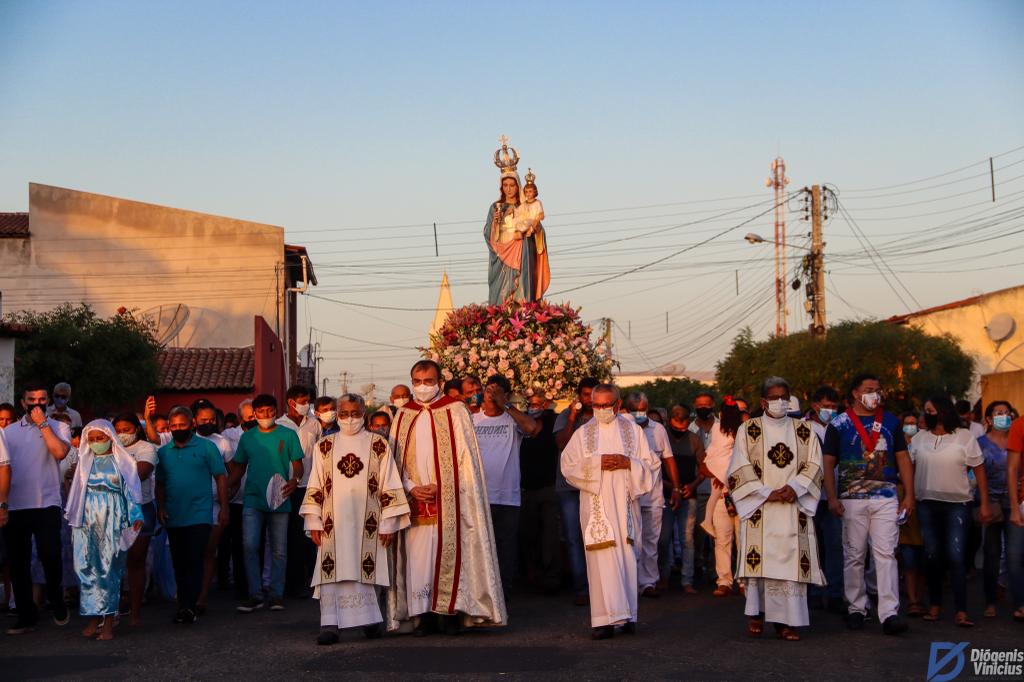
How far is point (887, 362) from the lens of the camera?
43.1 metres

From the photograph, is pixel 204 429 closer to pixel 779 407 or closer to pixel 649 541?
pixel 649 541

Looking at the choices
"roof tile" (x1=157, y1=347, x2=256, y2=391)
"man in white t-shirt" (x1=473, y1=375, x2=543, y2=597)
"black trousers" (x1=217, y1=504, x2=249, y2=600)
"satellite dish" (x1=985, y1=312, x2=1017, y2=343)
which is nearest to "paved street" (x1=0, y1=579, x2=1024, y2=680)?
"man in white t-shirt" (x1=473, y1=375, x2=543, y2=597)

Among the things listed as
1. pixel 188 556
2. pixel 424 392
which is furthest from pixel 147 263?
pixel 424 392

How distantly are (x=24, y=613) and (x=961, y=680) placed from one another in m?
7.44

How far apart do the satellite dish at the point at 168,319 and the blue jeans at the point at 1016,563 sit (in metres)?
34.1

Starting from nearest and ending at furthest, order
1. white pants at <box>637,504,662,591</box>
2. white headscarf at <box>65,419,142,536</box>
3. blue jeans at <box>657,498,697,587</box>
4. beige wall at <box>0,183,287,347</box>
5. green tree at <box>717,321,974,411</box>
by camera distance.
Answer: white headscarf at <box>65,419,142,536</box>
white pants at <box>637,504,662,591</box>
blue jeans at <box>657,498,697,587</box>
beige wall at <box>0,183,287,347</box>
green tree at <box>717,321,974,411</box>

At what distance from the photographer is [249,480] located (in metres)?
12.2

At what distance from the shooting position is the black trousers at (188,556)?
11203 millimetres

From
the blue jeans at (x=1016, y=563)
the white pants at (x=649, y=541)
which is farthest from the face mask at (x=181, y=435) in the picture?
the blue jeans at (x=1016, y=563)

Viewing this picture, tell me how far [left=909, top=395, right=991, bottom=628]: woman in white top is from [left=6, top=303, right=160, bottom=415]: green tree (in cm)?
2449

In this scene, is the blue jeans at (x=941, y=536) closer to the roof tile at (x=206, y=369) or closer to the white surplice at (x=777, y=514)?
the white surplice at (x=777, y=514)

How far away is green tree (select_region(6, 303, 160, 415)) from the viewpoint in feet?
105

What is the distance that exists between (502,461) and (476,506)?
2031mm

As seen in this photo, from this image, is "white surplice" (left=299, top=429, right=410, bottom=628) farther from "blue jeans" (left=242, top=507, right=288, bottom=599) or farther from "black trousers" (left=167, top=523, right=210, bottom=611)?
"blue jeans" (left=242, top=507, right=288, bottom=599)
